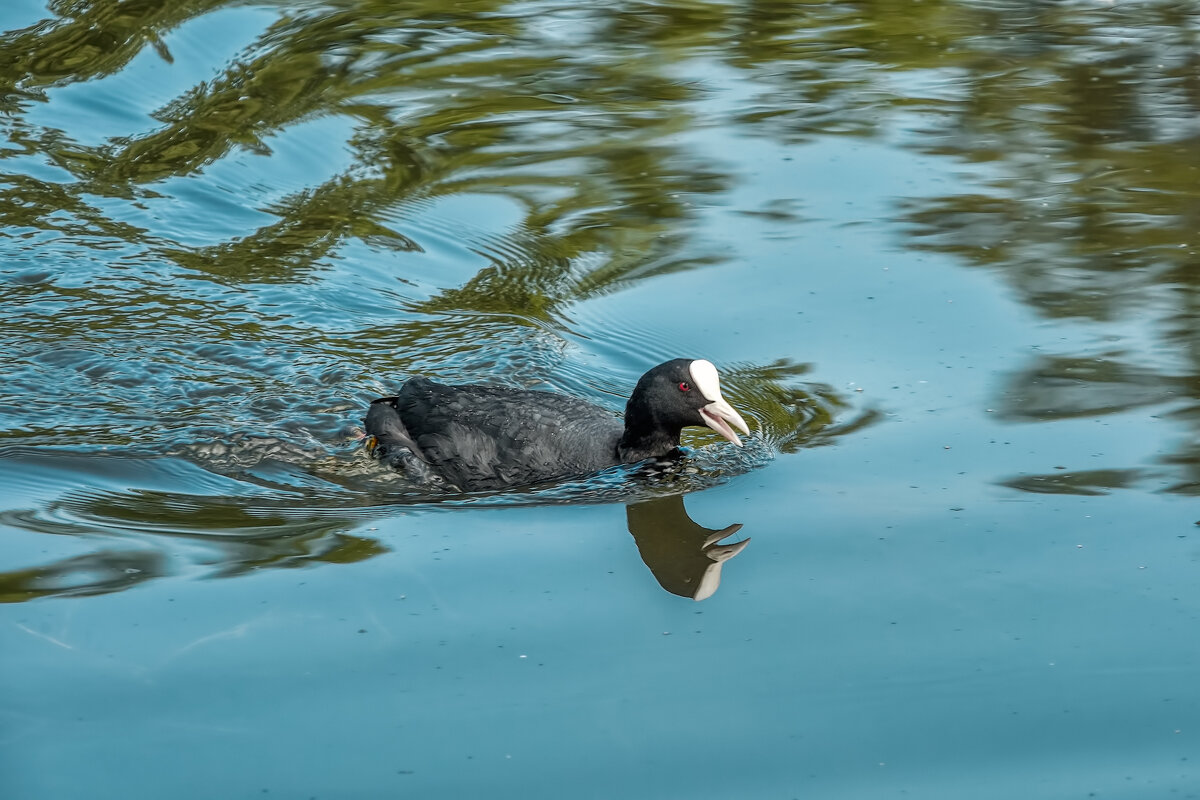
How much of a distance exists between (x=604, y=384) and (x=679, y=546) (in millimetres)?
2141

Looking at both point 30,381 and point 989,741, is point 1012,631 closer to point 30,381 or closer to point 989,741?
point 989,741

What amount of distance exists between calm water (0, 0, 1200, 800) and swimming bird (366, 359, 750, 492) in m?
0.18

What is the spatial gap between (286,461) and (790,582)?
2.65 m

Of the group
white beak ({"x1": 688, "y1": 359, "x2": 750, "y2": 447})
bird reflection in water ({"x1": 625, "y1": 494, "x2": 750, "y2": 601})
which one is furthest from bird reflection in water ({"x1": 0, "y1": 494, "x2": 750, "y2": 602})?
white beak ({"x1": 688, "y1": 359, "x2": 750, "y2": 447})

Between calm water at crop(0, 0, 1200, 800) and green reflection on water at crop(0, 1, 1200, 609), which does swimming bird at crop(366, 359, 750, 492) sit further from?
green reflection on water at crop(0, 1, 1200, 609)

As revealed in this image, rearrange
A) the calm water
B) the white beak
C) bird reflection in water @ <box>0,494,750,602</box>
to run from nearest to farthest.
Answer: the calm water < bird reflection in water @ <box>0,494,750,602</box> < the white beak

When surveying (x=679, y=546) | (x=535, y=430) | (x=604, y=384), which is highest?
(x=535, y=430)

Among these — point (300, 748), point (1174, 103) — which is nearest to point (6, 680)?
point (300, 748)

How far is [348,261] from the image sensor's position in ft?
30.8

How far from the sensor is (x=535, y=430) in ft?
22.1

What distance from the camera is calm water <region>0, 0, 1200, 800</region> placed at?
4.48m

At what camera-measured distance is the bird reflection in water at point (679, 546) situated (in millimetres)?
5562

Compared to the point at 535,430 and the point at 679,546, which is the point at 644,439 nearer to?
the point at 535,430

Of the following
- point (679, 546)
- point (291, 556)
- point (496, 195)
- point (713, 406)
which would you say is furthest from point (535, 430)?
point (496, 195)
